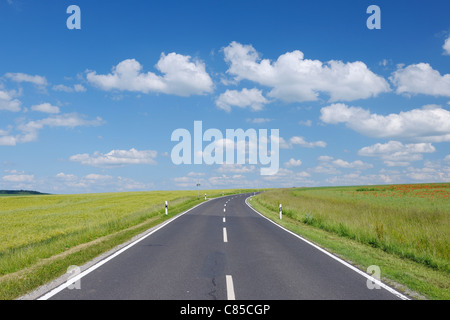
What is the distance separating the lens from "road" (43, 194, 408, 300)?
5.47 m

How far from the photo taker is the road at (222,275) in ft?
17.9

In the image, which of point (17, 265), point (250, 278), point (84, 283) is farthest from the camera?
point (17, 265)

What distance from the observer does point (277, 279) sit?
21.2 ft

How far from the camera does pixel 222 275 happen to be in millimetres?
6742

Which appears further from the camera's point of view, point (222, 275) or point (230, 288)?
point (222, 275)

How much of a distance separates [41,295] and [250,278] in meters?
3.96

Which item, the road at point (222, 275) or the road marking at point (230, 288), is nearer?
the road marking at point (230, 288)

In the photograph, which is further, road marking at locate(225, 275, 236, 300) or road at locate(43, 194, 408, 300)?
road at locate(43, 194, 408, 300)
